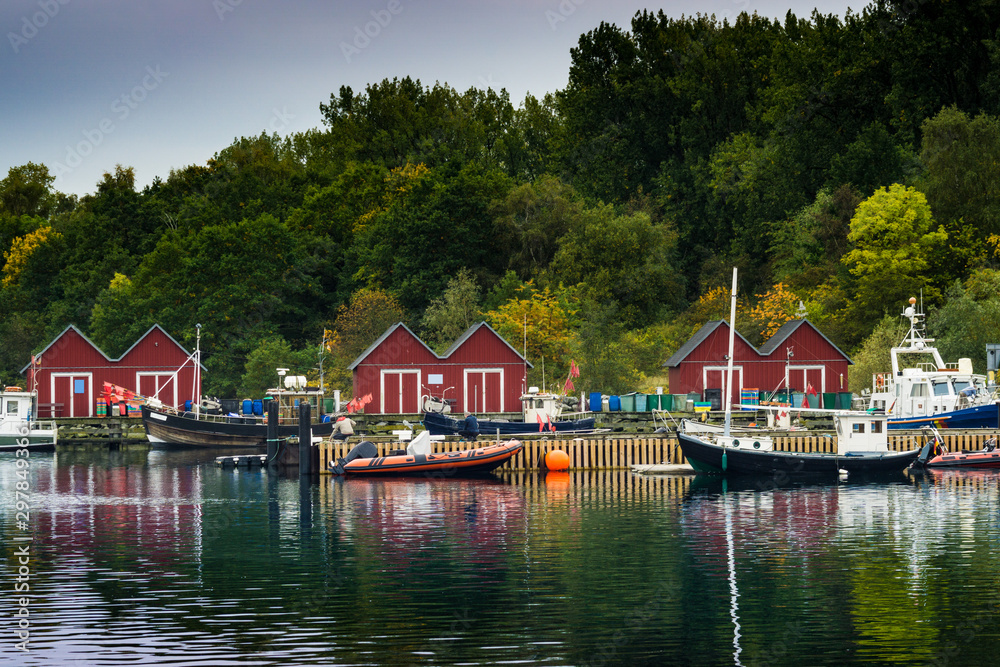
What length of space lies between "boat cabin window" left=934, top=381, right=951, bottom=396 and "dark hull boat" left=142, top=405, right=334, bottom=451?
35.9 m

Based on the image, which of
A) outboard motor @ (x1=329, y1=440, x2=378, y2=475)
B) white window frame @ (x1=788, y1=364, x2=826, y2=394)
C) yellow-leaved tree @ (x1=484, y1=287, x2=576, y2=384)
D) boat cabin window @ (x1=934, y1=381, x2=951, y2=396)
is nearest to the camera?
outboard motor @ (x1=329, y1=440, x2=378, y2=475)

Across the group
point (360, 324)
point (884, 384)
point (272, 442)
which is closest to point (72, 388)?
point (360, 324)

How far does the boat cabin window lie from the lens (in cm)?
5900

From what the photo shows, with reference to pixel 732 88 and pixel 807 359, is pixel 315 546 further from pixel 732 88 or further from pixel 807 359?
pixel 732 88

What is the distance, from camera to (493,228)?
100188 mm

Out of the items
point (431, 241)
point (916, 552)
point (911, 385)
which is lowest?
point (916, 552)

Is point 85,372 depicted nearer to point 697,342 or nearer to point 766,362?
point 697,342

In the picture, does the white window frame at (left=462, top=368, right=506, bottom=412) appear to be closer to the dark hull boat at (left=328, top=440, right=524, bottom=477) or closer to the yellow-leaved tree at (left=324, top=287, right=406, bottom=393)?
the yellow-leaved tree at (left=324, top=287, right=406, bottom=393)

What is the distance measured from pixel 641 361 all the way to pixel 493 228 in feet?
75.0

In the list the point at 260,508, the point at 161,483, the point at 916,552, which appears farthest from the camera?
the point at 161,483

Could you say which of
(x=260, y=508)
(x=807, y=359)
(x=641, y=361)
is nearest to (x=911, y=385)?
(x=807, y=359)

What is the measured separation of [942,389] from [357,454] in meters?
29.1

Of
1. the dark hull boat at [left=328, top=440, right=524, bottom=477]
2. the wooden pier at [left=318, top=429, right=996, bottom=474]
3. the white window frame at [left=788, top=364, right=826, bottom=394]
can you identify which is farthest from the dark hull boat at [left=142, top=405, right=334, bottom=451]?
the white window frame at [left=788, top=364, right=826, bottom=394]

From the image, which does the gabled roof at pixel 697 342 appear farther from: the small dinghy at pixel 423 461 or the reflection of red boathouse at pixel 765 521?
Result: the reflection of red boathouse at pixel 765 521
